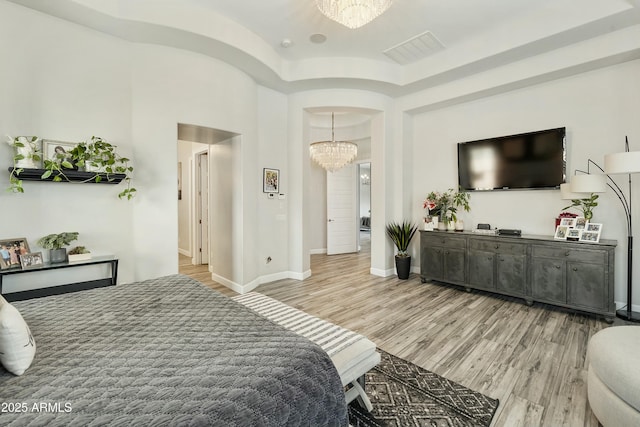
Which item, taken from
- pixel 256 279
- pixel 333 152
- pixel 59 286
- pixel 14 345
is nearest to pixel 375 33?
pixel 333 152

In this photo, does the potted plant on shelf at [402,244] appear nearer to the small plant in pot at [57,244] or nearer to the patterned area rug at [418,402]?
the patterned area rug at [418,402]

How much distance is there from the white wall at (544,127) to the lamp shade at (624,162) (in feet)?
2.62

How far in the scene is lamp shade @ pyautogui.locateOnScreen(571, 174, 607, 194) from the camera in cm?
294

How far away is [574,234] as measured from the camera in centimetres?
324

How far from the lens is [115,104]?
3025 mm

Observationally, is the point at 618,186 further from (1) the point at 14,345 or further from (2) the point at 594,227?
(1) the point at 14,345

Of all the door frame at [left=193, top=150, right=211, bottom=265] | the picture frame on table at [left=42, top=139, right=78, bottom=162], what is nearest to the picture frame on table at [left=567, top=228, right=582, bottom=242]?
the picture frame on table at [left=42, top=139, right=78, bottom=162]

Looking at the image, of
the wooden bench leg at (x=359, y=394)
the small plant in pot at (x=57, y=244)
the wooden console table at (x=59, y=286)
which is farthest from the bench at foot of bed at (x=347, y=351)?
the small plant in pot at (x=57, y=244)

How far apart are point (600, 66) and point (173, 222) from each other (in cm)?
530

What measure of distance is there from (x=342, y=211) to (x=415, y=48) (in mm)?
4232

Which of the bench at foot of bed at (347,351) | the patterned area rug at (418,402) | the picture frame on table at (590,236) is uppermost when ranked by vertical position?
the picture frame on table at (590,236)

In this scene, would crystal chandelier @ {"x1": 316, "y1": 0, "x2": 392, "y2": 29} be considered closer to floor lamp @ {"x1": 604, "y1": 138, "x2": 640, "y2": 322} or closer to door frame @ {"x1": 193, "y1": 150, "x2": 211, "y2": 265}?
floor lamp @ {"x1": 604, "y1": 138, "x2": 640, "y2": 322}

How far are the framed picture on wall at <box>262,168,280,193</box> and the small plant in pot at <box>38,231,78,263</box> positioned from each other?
241cm

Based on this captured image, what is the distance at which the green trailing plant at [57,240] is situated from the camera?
2525 millimetres
